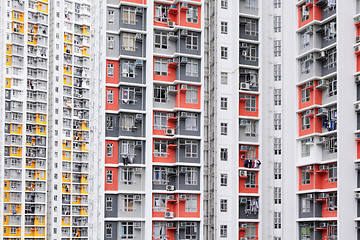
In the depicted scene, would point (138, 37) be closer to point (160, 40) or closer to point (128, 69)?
point (160, 40)

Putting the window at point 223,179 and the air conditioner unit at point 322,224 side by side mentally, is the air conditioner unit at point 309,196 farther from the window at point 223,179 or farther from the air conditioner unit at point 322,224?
the window at point 223,179

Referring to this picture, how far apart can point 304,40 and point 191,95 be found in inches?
280

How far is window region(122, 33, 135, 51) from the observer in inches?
1351

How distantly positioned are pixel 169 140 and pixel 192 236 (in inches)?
208

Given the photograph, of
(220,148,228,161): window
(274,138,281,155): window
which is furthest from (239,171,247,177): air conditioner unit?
(274,138,281,155): window

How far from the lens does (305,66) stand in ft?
103

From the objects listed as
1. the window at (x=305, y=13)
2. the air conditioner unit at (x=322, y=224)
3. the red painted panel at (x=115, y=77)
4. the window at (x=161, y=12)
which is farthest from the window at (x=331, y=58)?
the red painted panel at (x=115, y=77)

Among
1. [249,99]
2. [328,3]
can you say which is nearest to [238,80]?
[249,99]

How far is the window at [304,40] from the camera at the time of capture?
102 ft

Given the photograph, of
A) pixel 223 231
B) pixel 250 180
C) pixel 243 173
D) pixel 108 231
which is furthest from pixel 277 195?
pixel 108 231

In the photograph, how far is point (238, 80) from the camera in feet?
115

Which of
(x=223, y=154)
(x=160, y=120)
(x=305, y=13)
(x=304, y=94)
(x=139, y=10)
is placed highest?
(x=139, y=10)

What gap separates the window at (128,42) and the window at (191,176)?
286 inches

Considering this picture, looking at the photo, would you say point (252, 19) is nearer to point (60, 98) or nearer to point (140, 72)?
point (140, 72)
